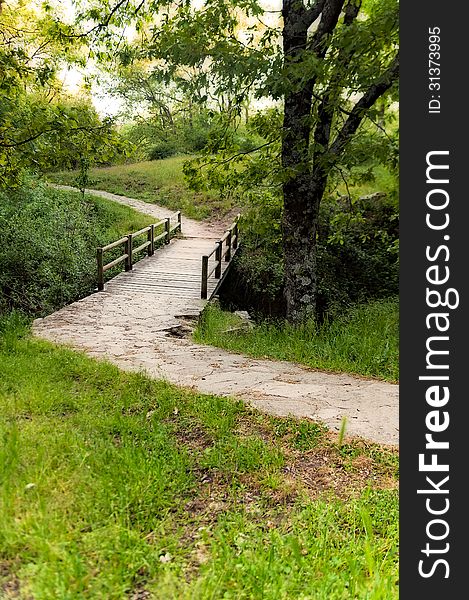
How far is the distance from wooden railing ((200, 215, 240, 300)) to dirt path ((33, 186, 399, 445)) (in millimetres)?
487

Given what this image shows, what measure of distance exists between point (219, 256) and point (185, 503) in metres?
10.4

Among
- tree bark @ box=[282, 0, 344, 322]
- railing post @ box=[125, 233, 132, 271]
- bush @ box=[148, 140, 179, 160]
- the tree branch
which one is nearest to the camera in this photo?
the tree branch

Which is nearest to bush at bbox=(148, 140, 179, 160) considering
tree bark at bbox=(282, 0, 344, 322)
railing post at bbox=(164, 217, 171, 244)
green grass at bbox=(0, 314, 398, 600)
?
railing post at bbox=(164, 217, 171, 244)

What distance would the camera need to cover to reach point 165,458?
342 centimetres

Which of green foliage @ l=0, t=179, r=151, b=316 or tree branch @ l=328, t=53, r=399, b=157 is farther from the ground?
tree branch @ l=328, t=53, r=399, b=157

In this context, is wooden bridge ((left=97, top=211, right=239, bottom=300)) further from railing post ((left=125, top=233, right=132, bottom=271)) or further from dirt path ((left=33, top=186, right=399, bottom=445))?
dirt path ((left=33, top=186, right=399, bottom=445))

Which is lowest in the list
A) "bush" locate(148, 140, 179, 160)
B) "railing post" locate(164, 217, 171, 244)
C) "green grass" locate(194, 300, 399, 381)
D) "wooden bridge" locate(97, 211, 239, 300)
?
"green grass" locate(194, 300, 399, 381)

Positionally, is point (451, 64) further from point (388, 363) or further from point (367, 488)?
point (388, 363)

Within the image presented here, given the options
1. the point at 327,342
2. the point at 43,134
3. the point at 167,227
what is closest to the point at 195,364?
the point at 327,342

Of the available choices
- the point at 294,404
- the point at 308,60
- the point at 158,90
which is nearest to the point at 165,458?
the point at 294,404

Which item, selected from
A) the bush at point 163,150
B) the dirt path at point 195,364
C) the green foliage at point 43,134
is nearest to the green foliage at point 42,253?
the dirt path at point 195,364

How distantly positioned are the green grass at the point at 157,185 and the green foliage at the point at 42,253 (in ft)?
22.9

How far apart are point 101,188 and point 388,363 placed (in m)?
22.1

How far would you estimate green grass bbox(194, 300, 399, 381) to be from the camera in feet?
20.9
